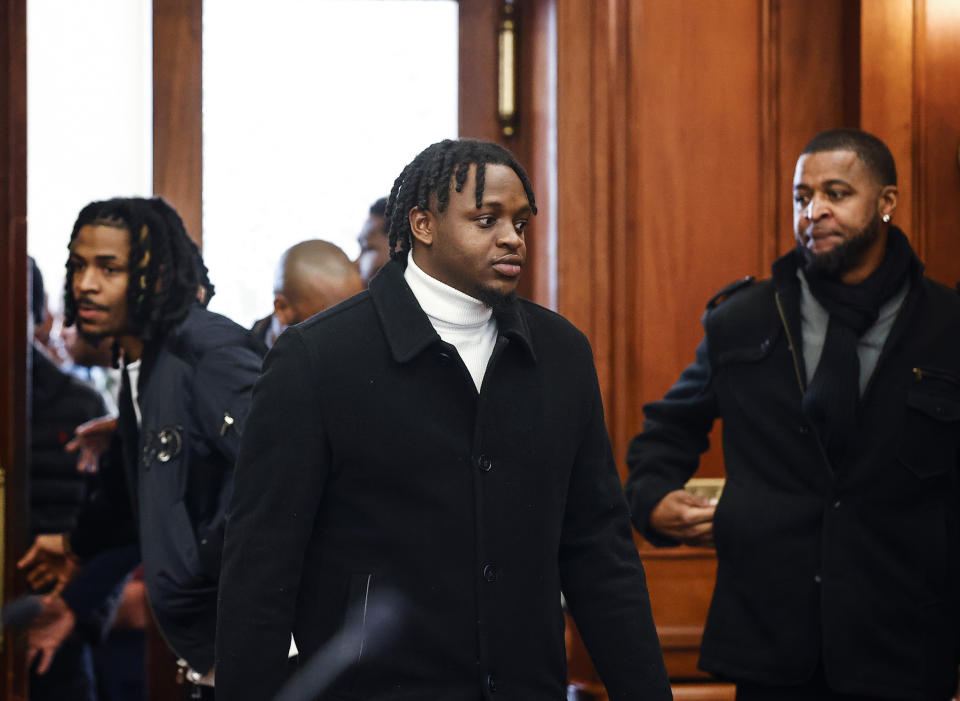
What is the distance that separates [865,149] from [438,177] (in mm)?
1296

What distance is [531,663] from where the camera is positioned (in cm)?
184

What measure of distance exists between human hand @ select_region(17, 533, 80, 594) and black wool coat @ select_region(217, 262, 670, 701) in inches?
64.7

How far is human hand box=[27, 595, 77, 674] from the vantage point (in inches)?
131

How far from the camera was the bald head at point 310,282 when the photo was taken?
124 inches

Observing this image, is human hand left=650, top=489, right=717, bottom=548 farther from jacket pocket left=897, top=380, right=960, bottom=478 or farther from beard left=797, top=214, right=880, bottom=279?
beard left=797, top=214, right=880, bottom=279

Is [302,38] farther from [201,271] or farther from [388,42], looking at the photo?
[201,271]

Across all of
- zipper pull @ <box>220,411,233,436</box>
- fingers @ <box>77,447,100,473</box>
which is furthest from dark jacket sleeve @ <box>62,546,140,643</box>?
zipper pull @ <box>220,411,233,436</box>

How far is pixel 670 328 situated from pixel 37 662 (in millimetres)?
2361

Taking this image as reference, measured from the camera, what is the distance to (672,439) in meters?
2.90

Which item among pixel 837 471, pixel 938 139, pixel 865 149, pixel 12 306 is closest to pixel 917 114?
pixel 938 139

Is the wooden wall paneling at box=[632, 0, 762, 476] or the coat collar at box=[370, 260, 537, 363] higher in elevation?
the wooden wall paneling at box=[632, 0, 762, 476]

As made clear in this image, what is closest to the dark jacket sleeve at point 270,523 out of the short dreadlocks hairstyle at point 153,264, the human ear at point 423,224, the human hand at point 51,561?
the human ear at point 423,224

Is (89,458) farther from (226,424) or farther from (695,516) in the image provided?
(695,516)

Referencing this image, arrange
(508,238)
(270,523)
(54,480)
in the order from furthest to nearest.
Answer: (54,480)
(508,238)
(270,523)
